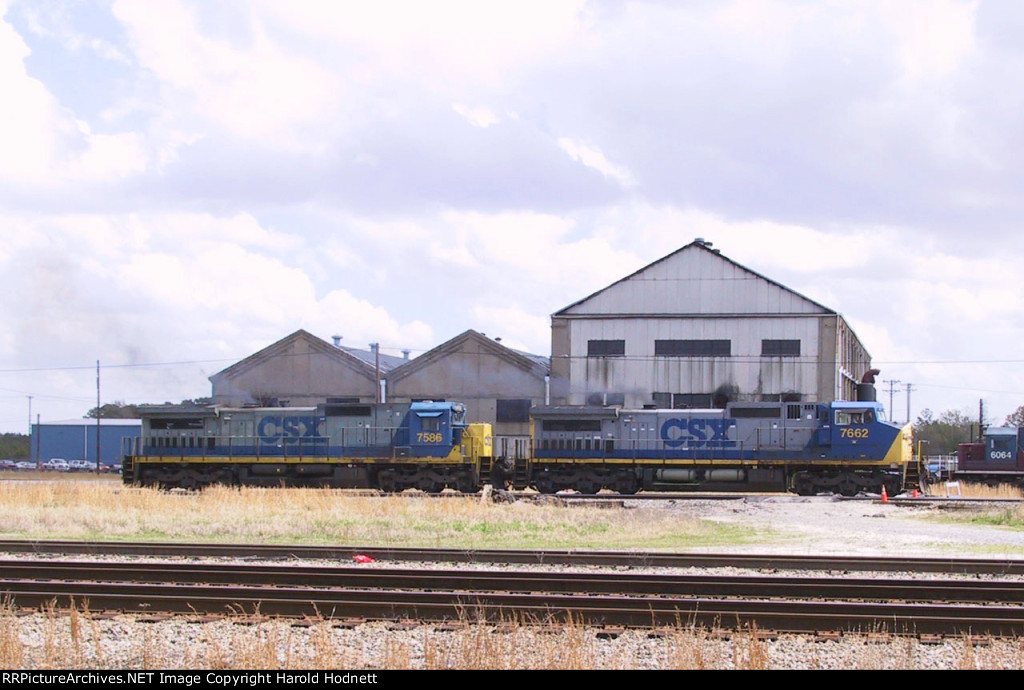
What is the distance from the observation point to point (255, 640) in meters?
9.95

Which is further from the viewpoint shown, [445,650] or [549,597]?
[549,597]

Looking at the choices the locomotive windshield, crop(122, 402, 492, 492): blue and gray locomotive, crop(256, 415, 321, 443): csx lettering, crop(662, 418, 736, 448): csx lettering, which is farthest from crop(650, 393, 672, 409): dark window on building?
crop(256, 415, 321, 443): csx lettering

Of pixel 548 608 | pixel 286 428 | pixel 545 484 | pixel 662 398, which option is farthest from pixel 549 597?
pixel 662 398

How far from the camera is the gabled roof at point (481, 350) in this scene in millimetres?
55375

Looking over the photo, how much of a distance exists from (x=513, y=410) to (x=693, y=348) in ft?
33.8

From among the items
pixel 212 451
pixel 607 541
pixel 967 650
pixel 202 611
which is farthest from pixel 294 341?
pixel 967 650

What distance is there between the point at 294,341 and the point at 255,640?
50237 mm

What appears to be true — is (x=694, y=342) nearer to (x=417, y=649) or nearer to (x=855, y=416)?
(x=855, y=416)

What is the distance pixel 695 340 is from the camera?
165 ft

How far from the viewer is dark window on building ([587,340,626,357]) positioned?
51.0 metres

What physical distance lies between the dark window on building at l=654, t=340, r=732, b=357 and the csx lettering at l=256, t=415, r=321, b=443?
1996 cm

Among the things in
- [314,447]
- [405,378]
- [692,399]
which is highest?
[405,378]

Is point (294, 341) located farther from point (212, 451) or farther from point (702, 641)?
point (702, 641)

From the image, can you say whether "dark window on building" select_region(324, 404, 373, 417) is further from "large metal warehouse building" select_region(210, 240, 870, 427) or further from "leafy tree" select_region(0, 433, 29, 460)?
"leafy tree" select_region(0, 433, 29, 460)
